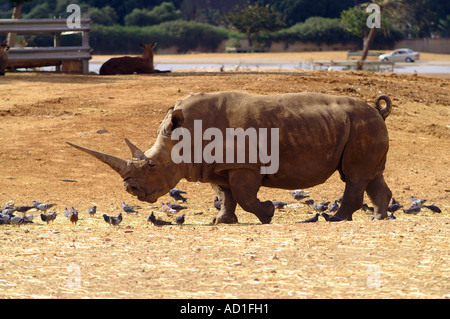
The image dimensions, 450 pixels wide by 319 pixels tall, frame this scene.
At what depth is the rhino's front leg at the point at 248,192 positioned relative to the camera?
864 centimetres

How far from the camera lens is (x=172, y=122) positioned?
8664 mm

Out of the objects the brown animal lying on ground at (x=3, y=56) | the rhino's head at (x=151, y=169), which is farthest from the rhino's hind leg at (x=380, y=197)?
the brown animal lying on ground at (x=3, y=56)

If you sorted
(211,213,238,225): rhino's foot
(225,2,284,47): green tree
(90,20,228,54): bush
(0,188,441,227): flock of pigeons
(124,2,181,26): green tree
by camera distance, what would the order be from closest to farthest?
(0,188,441,227): flock of pigeons → (211,213,238,225): rhino's foot → (90,20,228,54): bush → (225,2,284,47): green tree → (124,2,181,26): green tree

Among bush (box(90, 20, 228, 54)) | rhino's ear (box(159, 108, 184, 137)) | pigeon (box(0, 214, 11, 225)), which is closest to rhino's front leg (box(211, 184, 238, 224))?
rhino's ear (box(159, 108, 184, 137))

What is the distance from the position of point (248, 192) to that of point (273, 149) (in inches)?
22.4

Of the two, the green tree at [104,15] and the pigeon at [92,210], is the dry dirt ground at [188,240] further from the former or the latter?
the green tree at [104,15]

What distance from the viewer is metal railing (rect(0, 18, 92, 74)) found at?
69.9 ft

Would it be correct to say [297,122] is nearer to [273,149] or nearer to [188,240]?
[273,149]

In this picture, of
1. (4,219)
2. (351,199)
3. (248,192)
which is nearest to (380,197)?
(351,199)

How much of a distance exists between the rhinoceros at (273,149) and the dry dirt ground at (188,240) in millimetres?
414

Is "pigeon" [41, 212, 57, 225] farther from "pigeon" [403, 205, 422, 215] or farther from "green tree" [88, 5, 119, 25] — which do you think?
"green tree" [88, 5, 119, 25]

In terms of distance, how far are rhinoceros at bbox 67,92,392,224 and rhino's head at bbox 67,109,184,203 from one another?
0.01 m

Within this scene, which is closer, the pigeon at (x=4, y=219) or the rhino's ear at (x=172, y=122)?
the pigeon at (x=4, y=219)

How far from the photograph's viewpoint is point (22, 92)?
652 inches
